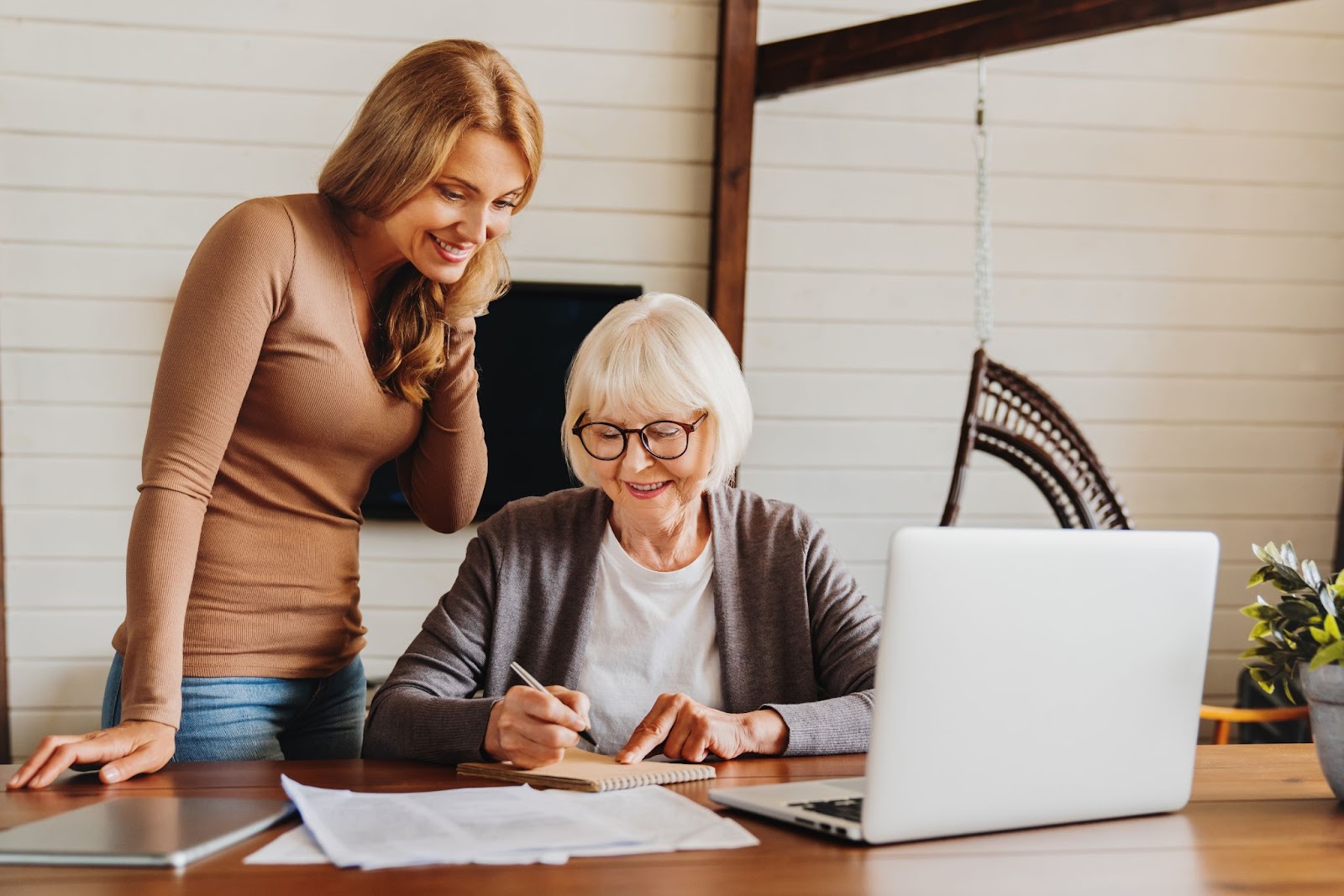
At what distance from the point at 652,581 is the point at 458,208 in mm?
570

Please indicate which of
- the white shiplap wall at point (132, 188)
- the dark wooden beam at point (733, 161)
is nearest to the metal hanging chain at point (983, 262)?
the dark wooden beam at point (733, 161)

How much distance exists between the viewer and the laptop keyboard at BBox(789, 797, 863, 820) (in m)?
1.21

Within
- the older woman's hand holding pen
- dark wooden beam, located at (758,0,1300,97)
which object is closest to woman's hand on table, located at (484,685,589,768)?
the older woman's hand holding pen

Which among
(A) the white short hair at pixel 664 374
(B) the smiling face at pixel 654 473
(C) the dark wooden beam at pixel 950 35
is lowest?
(B) the smiling face at pixel 654 473

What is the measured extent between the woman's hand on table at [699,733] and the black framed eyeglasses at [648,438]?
35 centimetres

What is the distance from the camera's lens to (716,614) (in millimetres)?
1706

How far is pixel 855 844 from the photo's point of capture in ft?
3.83

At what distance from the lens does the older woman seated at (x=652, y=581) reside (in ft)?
5.47

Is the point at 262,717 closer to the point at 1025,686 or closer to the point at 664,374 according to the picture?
the point at 664,374

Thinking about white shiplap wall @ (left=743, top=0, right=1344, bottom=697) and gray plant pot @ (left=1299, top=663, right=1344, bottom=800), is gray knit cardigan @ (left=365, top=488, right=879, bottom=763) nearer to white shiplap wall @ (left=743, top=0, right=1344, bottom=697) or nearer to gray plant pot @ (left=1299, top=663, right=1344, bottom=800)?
gray plant pot @ (left=1299, top=663, right=1344, bottom=800)

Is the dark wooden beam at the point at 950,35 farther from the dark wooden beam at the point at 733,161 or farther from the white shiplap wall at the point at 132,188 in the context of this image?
the white shiplap wall at the point at 132,188

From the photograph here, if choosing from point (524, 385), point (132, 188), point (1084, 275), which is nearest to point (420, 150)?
point (524, 385)

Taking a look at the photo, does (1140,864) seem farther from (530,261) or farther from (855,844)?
(530,261)

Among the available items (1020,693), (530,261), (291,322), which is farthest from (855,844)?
(530,261)
